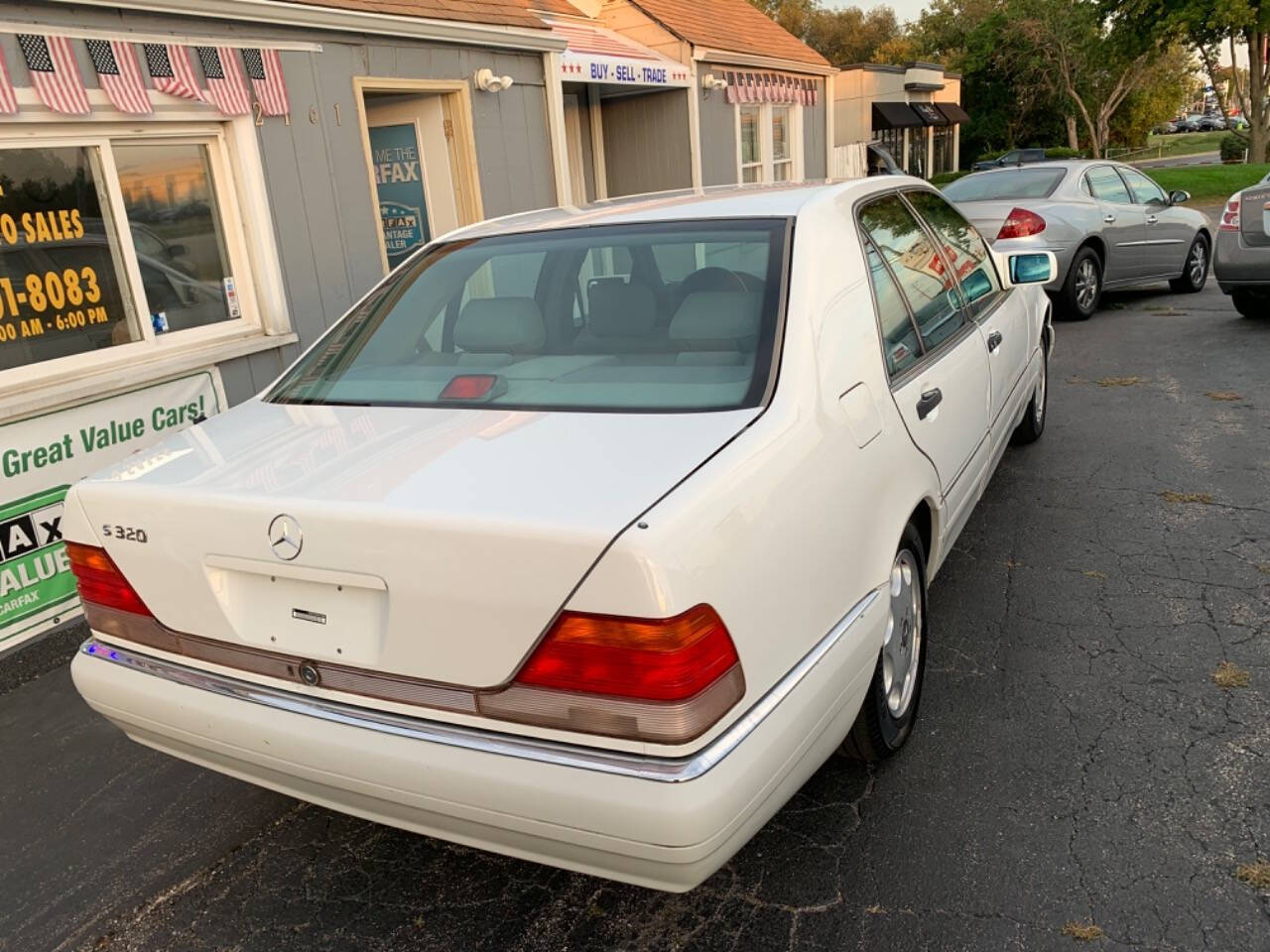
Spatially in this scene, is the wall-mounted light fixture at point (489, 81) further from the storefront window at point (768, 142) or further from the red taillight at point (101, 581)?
the red taillight at point (101, 581)

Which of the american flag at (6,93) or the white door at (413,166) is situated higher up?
the american flag at (6,93)

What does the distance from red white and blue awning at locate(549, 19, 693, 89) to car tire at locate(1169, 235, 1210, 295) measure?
592cm

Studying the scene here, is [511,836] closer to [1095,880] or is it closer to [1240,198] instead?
[1095,880]

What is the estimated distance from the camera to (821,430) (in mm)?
2332

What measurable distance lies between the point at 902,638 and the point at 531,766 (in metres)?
1.40

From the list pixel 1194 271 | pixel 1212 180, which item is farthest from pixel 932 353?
pixel 1212 180

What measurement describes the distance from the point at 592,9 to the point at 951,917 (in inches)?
488

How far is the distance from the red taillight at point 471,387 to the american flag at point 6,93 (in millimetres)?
3575

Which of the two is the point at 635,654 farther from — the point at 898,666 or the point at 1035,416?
the point at 1035,416

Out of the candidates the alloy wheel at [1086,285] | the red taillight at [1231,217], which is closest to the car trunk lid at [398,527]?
the red taillight at [1231,217]

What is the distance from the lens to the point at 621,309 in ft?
9.53

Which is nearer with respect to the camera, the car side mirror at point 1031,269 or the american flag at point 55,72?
the car side mirror at point 1031,269

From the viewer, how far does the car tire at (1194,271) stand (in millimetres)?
10573

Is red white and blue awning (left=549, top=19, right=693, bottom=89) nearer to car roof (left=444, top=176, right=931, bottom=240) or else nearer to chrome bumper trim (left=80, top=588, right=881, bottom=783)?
car roof (left=444, top=176, right=931, bottom=240)
